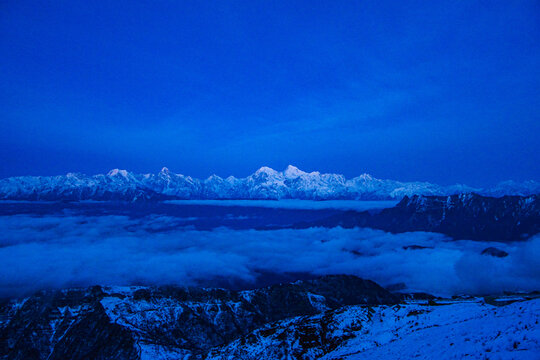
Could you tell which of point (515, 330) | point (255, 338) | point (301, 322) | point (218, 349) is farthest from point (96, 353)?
point (515, 330)

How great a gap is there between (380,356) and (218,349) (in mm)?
79242

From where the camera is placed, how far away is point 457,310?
77.8 meters

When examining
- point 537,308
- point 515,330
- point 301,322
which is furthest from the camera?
point 301,322

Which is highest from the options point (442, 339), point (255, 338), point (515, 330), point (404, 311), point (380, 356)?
point (515, 330)

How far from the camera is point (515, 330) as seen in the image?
121 ft

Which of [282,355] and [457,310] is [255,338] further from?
[457,310]

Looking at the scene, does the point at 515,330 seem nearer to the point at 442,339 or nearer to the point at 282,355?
the point at 442,339

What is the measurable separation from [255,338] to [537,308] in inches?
3160

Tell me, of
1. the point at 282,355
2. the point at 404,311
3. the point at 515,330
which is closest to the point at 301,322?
the point at 282,355

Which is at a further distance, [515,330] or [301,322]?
[301,322]

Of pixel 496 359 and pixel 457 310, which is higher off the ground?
pixel 496 359

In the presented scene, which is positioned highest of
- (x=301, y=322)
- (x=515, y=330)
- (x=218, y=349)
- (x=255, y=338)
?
(x=515, y=330)

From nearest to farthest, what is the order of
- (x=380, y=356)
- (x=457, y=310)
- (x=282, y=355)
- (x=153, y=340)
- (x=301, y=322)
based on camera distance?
1. (x=380, y=356)
2. (x=457, y=310)
3. (x=282, y=355)
4. (x=301, y=322)
5. (x=153, y=340)

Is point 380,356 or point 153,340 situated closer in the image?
point 380,356
